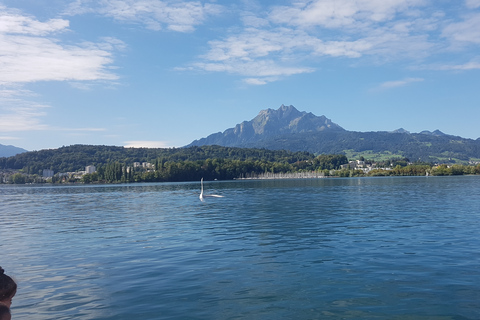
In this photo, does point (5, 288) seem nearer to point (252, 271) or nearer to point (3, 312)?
point (3, 312)

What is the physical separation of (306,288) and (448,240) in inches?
519

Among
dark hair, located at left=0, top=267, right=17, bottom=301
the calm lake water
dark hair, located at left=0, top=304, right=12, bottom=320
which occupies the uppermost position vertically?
dark hair, located at left=0, top=267, right=17, bottom=301

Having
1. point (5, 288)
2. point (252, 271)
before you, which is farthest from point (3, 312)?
point (252, 271)

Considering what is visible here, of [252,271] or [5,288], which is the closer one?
[5,288]

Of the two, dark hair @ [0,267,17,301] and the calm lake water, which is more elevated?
dark hair @ [0,267,17,301]

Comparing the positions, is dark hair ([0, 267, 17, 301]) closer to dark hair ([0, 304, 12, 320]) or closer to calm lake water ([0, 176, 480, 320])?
dark hair ([0, 304, 12, 320])

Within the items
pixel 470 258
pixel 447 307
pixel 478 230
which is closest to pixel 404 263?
pixel 470 258

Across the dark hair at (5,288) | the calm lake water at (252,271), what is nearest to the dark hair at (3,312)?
the dark hair at (5,288)

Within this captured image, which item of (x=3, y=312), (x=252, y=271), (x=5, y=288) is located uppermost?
(x=5, y=288)

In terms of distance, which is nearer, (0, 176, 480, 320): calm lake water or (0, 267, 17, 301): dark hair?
(0, 267, 17, 301): dark hair

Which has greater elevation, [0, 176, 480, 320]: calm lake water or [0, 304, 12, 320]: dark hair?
[0, 304, 12, 320]: dark hair

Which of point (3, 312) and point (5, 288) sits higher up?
point (5, 288)

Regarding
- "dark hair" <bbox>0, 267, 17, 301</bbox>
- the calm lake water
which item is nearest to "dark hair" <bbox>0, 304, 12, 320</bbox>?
"dark hair" <bbox>0, 267, 17, 301</bbox>

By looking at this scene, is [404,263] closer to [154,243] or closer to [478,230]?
[478,230]
